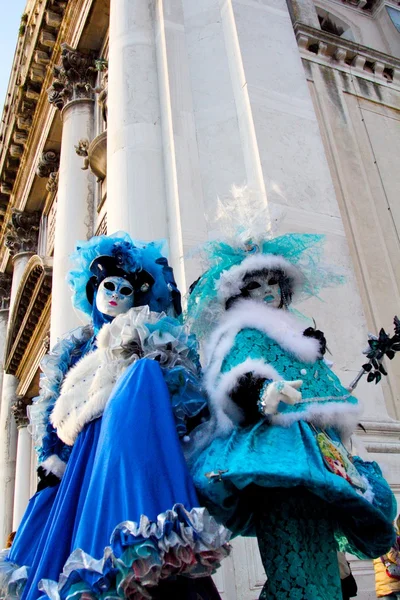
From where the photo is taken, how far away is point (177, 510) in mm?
1627

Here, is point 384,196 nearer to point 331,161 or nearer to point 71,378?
point 331,161

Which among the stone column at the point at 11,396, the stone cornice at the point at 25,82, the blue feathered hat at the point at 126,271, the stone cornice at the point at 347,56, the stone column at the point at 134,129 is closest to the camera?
the blue feathered hat at the point at 126,271

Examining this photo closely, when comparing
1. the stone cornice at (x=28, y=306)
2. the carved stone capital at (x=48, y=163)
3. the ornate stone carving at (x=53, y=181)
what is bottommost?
the stone cornice at (x=28, y=306)

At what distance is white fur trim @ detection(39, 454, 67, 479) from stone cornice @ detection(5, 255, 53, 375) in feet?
21.5

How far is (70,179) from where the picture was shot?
7996 millimetres

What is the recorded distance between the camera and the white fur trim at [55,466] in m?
2.35

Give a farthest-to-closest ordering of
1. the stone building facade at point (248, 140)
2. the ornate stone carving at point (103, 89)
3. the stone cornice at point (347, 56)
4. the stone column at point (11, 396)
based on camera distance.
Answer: the stone column at point (11, 396), the ornate stone carving at point (103, 89), the stone cornice at point (347, 56), the stone building facade at point (248, 140)

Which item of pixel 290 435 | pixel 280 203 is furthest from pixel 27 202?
pixel 290 435

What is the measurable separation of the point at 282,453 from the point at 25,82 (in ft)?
36.6

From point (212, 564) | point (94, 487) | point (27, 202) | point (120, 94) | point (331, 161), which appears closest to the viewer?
point (212, 564)

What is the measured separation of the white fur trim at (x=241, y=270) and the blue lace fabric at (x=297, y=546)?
2.68ft

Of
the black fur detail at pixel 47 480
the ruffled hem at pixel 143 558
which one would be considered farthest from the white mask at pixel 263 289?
the black fur detail at pixel 47 480

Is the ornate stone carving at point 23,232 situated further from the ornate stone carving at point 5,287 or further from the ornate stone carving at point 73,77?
the ornate stone carving at point 73,77

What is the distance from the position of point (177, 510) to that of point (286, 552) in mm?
Result: 446
